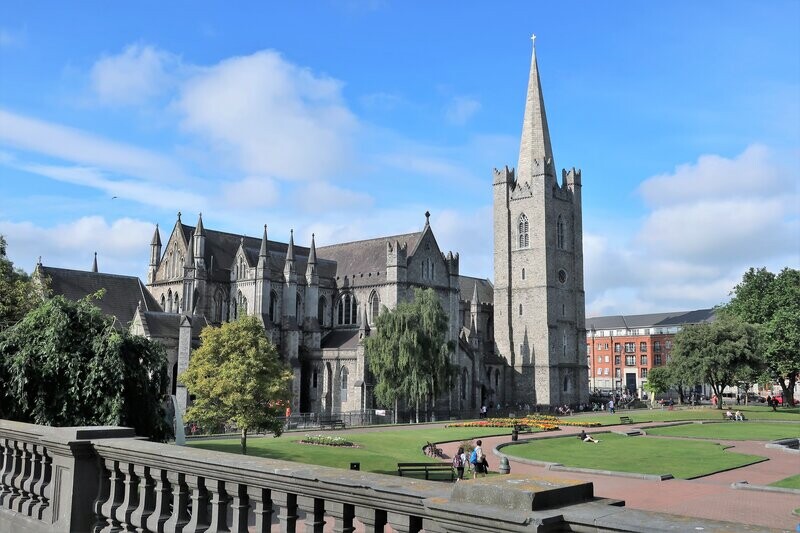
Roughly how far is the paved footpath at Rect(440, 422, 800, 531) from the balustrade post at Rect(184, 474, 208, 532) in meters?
11.9

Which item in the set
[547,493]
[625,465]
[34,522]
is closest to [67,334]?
[34,522]

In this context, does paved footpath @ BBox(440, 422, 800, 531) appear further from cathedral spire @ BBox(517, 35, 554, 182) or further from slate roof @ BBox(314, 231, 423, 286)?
cathedral spire @ BBox(517, 35, 554, 182)

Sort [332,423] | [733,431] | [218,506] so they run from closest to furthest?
[218,506] → [733,431] → [332,423]

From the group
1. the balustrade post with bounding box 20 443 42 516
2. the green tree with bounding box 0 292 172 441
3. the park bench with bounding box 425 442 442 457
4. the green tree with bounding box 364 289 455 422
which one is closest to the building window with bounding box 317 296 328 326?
the green tree with bounding box 364 289 455 422

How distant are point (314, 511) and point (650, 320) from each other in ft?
470

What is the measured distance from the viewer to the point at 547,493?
461cm

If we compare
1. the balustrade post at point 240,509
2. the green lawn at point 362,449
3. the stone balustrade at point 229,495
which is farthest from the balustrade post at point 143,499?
the green lawn at point 362,449

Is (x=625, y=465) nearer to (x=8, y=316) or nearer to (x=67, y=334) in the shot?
(x=67, y=334)

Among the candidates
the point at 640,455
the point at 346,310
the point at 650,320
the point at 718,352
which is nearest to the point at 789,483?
the point at 640,455

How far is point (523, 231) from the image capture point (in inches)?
3546

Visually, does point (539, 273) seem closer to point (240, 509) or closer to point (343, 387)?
point (343, 387)

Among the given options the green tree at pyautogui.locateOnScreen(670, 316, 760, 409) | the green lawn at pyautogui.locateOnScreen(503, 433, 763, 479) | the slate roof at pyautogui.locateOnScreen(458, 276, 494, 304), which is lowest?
the green lawn at pyautogui.locateOnScreen(503, 433, 763, 479)

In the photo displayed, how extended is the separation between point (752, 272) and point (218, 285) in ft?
211

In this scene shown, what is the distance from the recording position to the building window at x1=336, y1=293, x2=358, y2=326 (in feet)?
248
